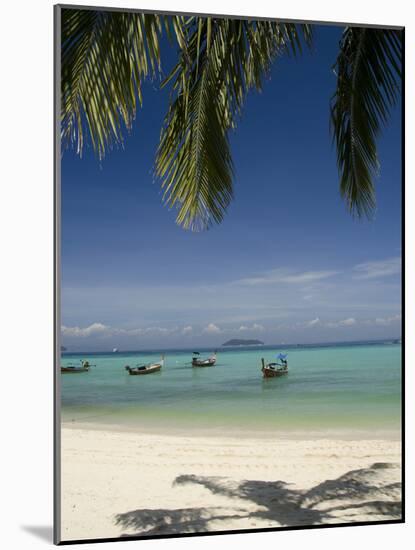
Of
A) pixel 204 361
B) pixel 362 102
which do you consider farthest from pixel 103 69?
pixel 204 361

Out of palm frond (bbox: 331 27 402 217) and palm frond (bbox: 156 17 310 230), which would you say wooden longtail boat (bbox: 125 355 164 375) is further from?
palm frond (bbox: 331 27 402 217)

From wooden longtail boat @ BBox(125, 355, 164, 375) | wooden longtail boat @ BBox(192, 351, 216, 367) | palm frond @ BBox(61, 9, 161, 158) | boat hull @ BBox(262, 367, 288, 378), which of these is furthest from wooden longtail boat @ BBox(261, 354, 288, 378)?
palm frond @ BBox(61, 9, 161, 158)

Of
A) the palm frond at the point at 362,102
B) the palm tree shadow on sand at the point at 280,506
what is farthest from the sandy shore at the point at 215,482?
the palm frond at the point at 362,102

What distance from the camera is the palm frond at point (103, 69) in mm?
3754

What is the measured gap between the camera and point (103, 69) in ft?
12.5

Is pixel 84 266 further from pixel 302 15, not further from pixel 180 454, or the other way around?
pixel 302 15

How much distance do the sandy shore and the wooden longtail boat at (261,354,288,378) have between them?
1.01 ft

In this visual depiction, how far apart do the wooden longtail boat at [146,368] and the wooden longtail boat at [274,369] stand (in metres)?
0.50

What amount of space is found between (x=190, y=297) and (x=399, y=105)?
4.72 ft

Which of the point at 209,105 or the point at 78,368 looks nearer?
the point at 78,368

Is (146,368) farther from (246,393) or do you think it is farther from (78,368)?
(246,393)

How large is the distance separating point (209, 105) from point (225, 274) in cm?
81

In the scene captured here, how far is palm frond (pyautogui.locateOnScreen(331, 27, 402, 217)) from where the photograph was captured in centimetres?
417

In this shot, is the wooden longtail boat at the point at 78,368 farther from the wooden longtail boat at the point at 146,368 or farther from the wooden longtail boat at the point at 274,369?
the wooden longtail boat at the point at 274,369
